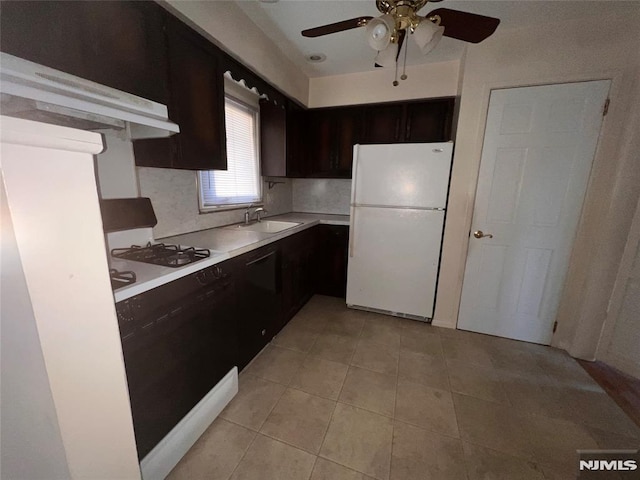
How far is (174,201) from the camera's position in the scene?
72.5 inches

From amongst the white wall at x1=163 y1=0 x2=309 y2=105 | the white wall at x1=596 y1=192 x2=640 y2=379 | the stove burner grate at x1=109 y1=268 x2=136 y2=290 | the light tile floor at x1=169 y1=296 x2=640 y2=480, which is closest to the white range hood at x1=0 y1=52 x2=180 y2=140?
the stove burner grate at x1=109 y1=268 x2=136 y2=290

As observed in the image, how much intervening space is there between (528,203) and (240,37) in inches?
102

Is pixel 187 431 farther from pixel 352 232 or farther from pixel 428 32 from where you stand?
pixel 428 32

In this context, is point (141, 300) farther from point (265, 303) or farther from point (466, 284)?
point (466, 284)

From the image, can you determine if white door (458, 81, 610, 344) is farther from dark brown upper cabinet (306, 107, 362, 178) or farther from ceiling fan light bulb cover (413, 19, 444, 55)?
dark brown upper cabinet (306, 107, 362, 178)

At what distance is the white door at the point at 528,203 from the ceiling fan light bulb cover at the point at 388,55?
119 cm

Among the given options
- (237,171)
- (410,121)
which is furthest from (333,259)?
(410,121)

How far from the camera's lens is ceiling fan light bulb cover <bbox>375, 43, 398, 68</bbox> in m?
1.34

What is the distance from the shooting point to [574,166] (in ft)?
6.29

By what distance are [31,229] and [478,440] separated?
2.01 m

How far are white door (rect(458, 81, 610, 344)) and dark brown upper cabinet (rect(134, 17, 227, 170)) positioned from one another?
2156mm

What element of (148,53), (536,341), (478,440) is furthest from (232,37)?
(536,341)

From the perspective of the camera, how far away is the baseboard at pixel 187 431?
1.08 meters

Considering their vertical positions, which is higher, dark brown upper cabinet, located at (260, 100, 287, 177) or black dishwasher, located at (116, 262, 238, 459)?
dark brown upper cabinet, located at (260, 100, 287, 177)
